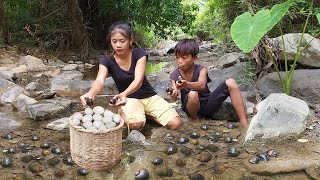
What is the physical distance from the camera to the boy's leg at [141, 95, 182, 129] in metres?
3.69

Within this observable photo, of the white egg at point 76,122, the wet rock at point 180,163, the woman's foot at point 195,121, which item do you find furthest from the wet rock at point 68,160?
the woman's foot at point 195,121

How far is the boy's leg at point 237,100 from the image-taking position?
11.9 ft

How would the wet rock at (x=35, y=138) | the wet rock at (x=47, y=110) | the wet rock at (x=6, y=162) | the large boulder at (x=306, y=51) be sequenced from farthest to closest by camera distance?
1. the large boulder at (x=306, y=51)
2. the wet rock at (x=47, y=110)
3. the wet rock at (x=35, y=138)
4. the wet rock at (x=6, y=162)

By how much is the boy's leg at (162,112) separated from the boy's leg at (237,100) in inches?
22.3

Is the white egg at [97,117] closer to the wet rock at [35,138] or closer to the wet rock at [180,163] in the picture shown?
the wet rock at [180,163]

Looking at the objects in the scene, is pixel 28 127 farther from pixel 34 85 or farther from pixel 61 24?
pixel 61 24

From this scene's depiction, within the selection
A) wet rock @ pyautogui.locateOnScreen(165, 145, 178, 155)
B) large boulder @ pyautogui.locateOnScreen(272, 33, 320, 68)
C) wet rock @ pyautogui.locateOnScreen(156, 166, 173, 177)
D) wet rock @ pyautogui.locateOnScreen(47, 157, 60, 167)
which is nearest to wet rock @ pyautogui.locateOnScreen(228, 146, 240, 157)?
wet rock @ pyautogui.locateOnScreen(165, 145, 178, 155)

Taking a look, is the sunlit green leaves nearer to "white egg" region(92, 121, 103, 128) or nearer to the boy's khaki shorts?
the boy's khaki shorts

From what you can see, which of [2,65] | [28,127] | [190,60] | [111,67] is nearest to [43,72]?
[2,65]

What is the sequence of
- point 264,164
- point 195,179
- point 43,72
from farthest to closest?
1. point 43,72
2. point 264,164
3. point 195,179

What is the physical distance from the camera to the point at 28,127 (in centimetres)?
384

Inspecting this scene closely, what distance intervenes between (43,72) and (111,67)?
358 centimetres

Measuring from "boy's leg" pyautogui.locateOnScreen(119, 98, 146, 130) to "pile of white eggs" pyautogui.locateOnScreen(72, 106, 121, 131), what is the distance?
71 cm

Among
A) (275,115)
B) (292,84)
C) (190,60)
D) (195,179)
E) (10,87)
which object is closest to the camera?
(195,179)
